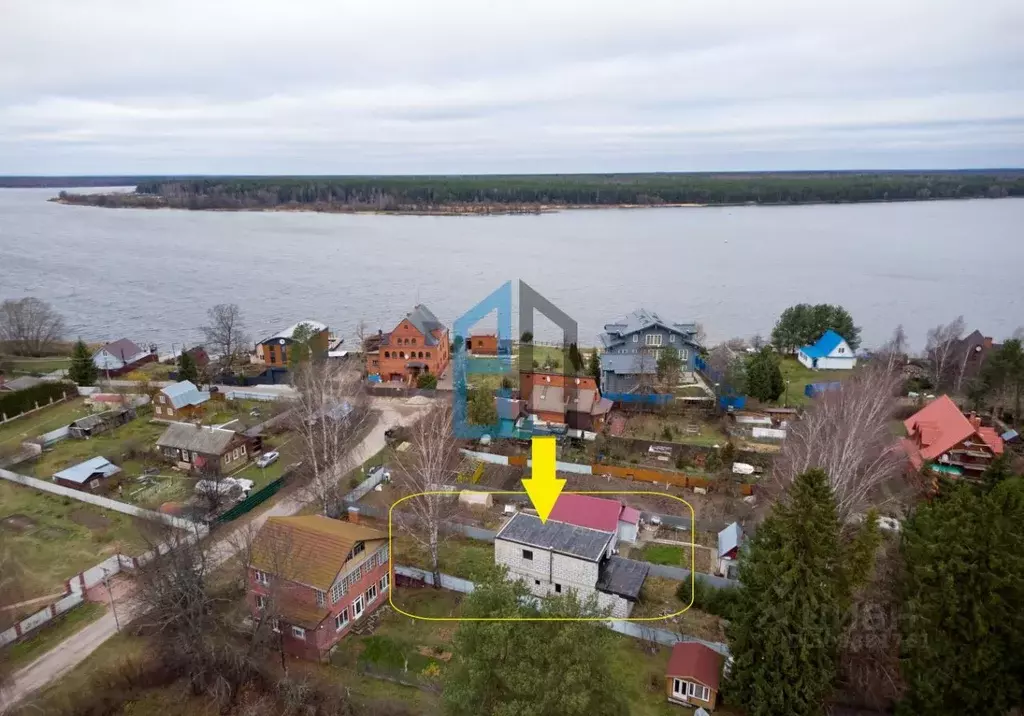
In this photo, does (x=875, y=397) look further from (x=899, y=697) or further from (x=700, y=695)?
(x=700, y=695)

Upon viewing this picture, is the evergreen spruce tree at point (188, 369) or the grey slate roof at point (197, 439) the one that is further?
the evergreen spruce tree at point (188, 369)

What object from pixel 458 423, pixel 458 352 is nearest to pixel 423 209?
pixel 458 352

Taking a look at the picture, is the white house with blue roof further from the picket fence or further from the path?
the path

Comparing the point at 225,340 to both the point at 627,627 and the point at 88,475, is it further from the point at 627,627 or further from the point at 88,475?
the point at 627,627

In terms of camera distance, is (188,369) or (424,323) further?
(424,323)

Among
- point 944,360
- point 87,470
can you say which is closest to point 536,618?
point 87,470

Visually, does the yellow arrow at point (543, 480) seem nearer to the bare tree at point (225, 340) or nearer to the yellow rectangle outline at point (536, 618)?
the yellow rectangle outline at point (536, 618)

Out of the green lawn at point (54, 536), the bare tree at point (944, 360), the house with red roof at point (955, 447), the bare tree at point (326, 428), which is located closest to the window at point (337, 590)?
the bare tree at point (326, 428)
